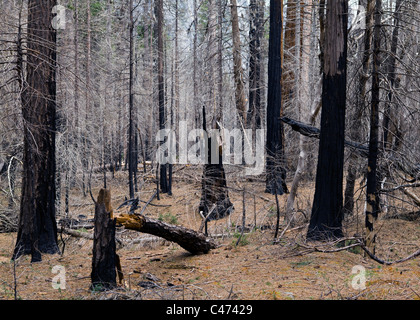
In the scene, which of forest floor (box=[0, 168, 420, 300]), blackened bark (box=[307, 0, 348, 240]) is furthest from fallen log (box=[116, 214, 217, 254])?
blackened bark (box=[307, 0, 348, 240])

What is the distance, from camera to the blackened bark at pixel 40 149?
8.34 m

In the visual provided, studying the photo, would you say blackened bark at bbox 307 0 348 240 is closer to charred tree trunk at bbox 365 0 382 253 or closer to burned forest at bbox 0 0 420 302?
burned forest at bbox 0 0 420 302

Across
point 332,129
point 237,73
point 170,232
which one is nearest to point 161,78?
point 237,73

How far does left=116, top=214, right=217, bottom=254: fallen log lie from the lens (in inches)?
264

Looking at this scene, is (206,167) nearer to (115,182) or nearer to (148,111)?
(115,182)

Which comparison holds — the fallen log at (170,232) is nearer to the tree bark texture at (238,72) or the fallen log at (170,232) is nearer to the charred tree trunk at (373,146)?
the charred tree trunk at (373,146)

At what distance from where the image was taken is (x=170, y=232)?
754cm

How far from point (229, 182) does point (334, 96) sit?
24.1 feet

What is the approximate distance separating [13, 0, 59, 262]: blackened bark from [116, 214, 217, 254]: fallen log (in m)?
2.61

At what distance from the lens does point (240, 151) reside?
21.6m

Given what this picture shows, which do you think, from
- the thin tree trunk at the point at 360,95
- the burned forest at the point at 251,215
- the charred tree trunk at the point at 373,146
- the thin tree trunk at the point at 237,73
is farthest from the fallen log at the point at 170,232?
the thin tree trunk at the point at 237,73

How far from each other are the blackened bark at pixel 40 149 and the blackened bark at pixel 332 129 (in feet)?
18.3

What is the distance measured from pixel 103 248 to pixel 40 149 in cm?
389
